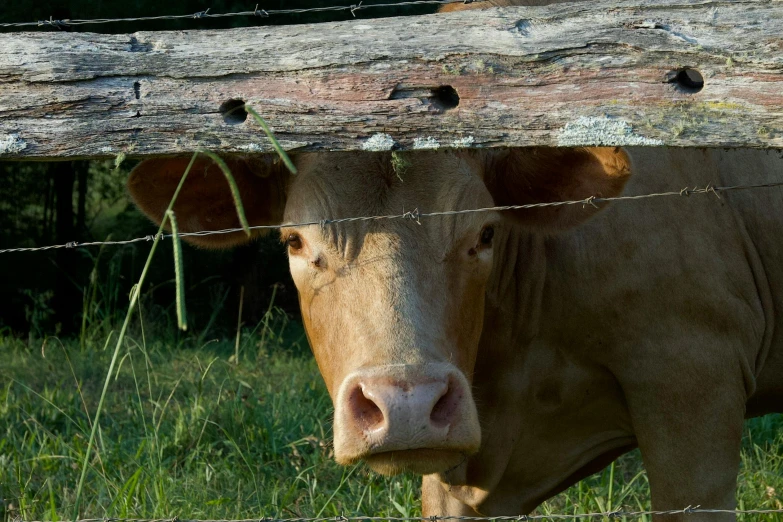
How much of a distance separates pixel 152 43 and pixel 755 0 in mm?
1333

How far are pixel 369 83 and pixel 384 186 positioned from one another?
0.64 m

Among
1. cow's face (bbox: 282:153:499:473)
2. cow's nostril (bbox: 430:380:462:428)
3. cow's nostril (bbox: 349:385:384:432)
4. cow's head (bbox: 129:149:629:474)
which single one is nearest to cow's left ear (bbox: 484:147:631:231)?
cow's head (bbox: 129:149:629:474)

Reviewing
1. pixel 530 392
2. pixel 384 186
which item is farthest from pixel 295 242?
pixel 530 392

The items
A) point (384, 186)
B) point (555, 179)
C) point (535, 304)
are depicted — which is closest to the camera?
point (384, 186)

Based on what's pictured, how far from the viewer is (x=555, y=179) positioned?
3012 mm

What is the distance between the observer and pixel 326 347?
2.75 m

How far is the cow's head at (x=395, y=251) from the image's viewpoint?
2316 millimetres

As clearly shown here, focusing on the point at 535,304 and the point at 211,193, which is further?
the point at 535,304

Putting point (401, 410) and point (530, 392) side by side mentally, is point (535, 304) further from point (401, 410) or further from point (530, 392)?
point (401, 410)

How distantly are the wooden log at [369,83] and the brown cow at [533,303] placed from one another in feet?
1.83

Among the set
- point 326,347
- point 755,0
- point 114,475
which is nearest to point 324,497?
point 114,475

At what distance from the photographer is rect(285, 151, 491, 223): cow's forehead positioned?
9.00ft

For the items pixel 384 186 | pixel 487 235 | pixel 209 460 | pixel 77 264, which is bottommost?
pixel 209 460

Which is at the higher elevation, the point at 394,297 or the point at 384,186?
the point at 384,186
